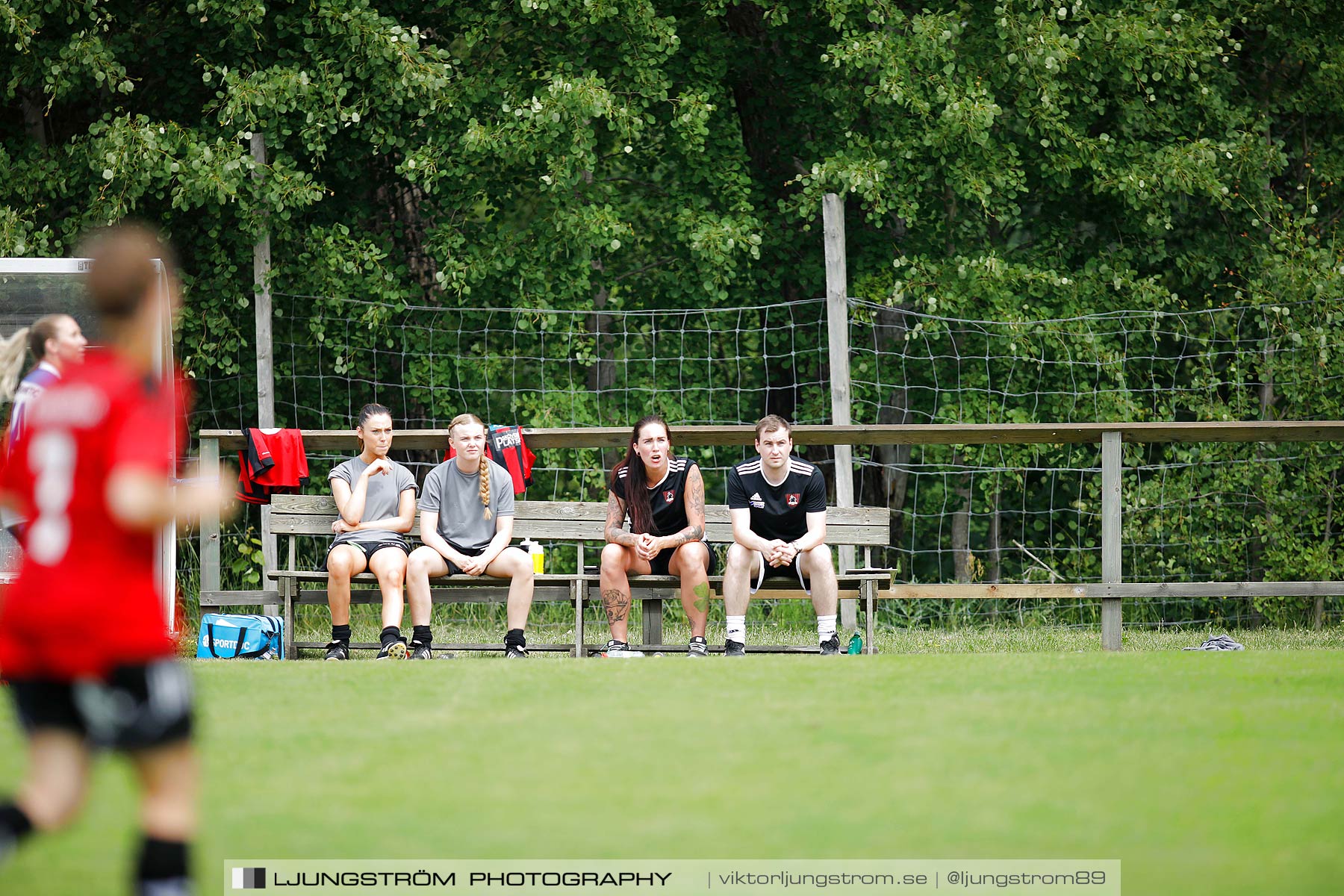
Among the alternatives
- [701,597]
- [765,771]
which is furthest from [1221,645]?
[765,771]

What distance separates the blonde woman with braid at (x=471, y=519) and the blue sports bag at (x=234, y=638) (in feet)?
2.62

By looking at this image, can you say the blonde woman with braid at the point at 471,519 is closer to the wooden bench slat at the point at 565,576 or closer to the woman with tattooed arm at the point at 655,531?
the wooden bench slat at the point at 565,576

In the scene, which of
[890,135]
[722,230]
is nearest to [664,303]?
[722,230]

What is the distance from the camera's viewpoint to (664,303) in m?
12.4

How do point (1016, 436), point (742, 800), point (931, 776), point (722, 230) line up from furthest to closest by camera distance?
1. point (722, 230)
2. point (1016, 436)
3. point (931, 776)
4. point (742, 800)

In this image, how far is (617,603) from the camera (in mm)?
7426

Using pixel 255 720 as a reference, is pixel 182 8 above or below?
above

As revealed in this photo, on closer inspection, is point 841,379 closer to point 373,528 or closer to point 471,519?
point 471,519

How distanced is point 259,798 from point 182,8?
9.32m

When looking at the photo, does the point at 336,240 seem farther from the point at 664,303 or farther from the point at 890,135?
the point at 890,135

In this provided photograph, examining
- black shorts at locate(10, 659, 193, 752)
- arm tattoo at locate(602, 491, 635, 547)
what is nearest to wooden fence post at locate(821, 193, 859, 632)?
arm tattoo at locate(602, 491, 635, 547)

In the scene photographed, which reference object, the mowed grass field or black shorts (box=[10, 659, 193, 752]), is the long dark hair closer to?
the mowed grass field

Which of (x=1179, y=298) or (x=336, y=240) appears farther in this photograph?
(x=1179, y=298)

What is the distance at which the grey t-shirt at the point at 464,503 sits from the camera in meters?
7.76
